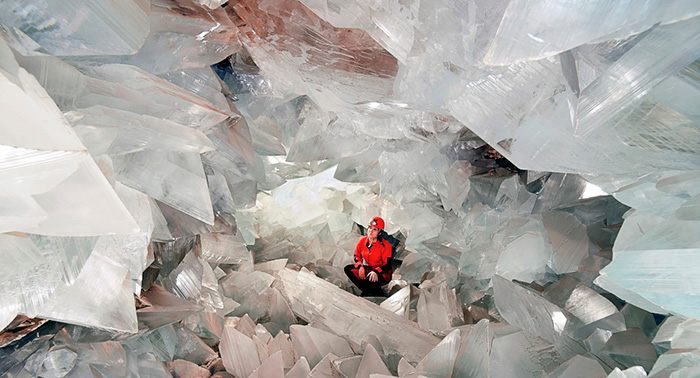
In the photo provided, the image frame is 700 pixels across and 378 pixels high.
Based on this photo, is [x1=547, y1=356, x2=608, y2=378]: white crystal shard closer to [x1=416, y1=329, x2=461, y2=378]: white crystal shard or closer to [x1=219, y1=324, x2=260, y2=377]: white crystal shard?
[x1=416, y1=329, x2=461, y2=378]: white crystal shard

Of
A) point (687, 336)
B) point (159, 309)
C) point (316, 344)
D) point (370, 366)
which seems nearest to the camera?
point (687, 336)

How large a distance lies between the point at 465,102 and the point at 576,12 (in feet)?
0.95

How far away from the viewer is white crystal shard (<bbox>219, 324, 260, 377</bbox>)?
182 cm

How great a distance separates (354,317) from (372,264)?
121cm

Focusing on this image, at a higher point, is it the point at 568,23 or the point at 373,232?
the point at 568,23

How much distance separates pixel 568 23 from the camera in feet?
1.70

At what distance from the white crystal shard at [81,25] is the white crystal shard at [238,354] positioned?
1.36 metres

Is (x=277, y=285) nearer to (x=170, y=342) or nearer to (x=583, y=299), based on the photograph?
(x=170, y=342)

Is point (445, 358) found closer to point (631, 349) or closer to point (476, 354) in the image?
point (476, 354)

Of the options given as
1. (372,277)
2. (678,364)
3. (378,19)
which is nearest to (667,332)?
(678,364)

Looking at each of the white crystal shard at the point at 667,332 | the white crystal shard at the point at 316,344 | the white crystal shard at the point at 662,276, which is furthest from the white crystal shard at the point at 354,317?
the white crystal shard at the point at 662,276

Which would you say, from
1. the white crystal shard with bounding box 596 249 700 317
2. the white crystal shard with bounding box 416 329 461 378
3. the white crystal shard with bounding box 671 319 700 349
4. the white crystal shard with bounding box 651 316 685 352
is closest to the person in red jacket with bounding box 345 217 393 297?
the white crystal shard with bounding box 416 329 461 378

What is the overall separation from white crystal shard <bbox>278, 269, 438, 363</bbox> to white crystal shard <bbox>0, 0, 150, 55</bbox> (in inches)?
57.6

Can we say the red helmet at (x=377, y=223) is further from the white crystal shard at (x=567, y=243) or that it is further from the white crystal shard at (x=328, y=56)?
the white crystal shard at (x=328, y=56)
